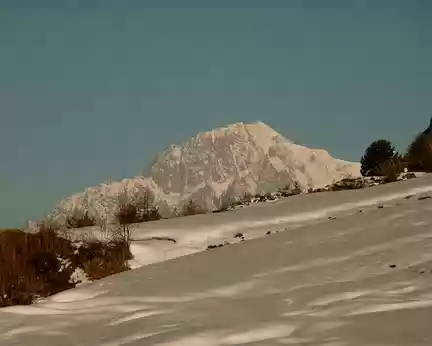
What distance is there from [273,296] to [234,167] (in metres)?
43.9

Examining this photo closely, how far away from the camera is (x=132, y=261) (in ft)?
29.8

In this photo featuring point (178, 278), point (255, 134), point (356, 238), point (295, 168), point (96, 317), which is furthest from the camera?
point (255, 134)

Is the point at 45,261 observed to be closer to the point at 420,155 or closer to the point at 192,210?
the point at 192,210

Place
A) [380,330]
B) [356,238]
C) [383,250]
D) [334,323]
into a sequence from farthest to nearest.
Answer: [356,238]
[383,250]
[334,323]
[380,330]

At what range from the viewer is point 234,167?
49250 mm

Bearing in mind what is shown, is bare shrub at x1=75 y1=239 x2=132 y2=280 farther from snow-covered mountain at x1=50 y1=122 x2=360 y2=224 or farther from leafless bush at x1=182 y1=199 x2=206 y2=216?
snow-covered mountain at x1=50 y1=122 x2=360 y2=224

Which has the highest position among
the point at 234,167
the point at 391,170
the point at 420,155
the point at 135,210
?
the point at 234,167

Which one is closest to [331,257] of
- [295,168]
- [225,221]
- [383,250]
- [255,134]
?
[383,250]

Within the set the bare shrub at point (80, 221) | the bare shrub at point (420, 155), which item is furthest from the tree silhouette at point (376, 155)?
the bare shrub at point (80, 221)

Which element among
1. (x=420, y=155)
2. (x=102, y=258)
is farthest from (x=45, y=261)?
(x=420, y=155)

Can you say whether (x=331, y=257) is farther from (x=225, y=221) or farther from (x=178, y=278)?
(x=225, y=221)

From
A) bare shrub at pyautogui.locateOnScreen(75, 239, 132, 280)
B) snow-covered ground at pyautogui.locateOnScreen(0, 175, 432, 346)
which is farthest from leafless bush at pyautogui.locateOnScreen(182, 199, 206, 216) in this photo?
bare shrub at pyautogui.locateOnScreen(75, 239, 132, 280)

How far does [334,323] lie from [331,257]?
100 inches

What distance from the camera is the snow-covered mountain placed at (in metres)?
43.3
